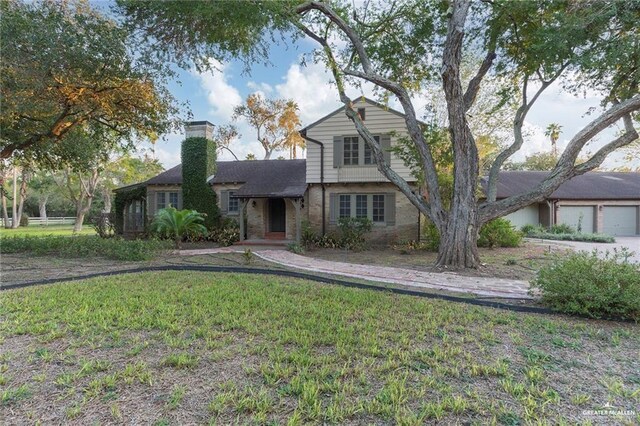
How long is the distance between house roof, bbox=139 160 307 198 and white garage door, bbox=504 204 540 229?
14.1 m

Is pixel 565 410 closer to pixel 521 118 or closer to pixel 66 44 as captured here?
pixel 521 118

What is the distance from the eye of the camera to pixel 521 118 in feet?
32.8

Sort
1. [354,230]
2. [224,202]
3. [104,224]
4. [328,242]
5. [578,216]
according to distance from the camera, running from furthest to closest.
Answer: [578,216]
[224,202]
[104,224]
[328,242]
[354,230]

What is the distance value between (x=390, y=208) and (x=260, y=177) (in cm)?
669

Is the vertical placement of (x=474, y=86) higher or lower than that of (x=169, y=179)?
higher

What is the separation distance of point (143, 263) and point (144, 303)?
4.78 meters

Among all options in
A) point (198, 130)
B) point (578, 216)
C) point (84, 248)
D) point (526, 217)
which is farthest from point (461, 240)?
point (578, 216)

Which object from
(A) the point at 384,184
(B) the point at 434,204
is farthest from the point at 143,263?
(A) the point at 384,184

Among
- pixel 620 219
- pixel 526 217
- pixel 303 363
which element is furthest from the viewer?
pixel 526 217

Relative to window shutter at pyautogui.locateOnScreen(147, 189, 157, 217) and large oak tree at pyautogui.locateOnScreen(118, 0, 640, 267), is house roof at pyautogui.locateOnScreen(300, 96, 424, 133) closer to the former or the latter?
large oak tree at pyautogui.locateOnScreen(118, 0, 640, 267)

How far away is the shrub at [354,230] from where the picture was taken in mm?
13516

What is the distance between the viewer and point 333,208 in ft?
48.5

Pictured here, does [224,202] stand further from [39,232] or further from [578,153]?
[39,232]

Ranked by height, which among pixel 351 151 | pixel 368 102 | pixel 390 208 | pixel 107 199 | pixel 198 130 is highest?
pixel 368 102
